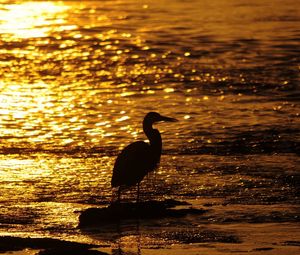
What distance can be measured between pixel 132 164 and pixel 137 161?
119 millimetres

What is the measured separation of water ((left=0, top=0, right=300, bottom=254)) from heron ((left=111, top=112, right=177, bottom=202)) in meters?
0.39

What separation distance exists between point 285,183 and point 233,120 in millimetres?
4792

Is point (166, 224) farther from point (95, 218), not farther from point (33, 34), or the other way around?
point (33, 34)

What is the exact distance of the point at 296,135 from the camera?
706 inches

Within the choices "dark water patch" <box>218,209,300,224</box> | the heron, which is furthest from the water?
the heron

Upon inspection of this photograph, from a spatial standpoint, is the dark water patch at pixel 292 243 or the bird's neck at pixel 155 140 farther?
the bird's neck at pixel 155 140

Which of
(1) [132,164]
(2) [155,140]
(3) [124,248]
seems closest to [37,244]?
(3) [124,248]

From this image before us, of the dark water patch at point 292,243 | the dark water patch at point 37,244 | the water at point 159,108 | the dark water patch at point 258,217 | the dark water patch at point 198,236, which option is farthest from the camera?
the water at point 159,108

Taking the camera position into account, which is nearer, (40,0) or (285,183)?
(285,183)

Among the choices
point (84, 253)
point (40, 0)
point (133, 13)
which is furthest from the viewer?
point (40, 0)

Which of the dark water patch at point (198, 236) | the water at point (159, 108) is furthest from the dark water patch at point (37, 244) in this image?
the dark water patch at point (198, 236)

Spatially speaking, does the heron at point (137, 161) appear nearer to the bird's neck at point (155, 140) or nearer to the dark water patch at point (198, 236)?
the bird's neck at point (155, 140)

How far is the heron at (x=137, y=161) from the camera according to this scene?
13.2m

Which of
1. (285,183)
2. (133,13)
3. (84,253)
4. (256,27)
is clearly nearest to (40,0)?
(133,13)
